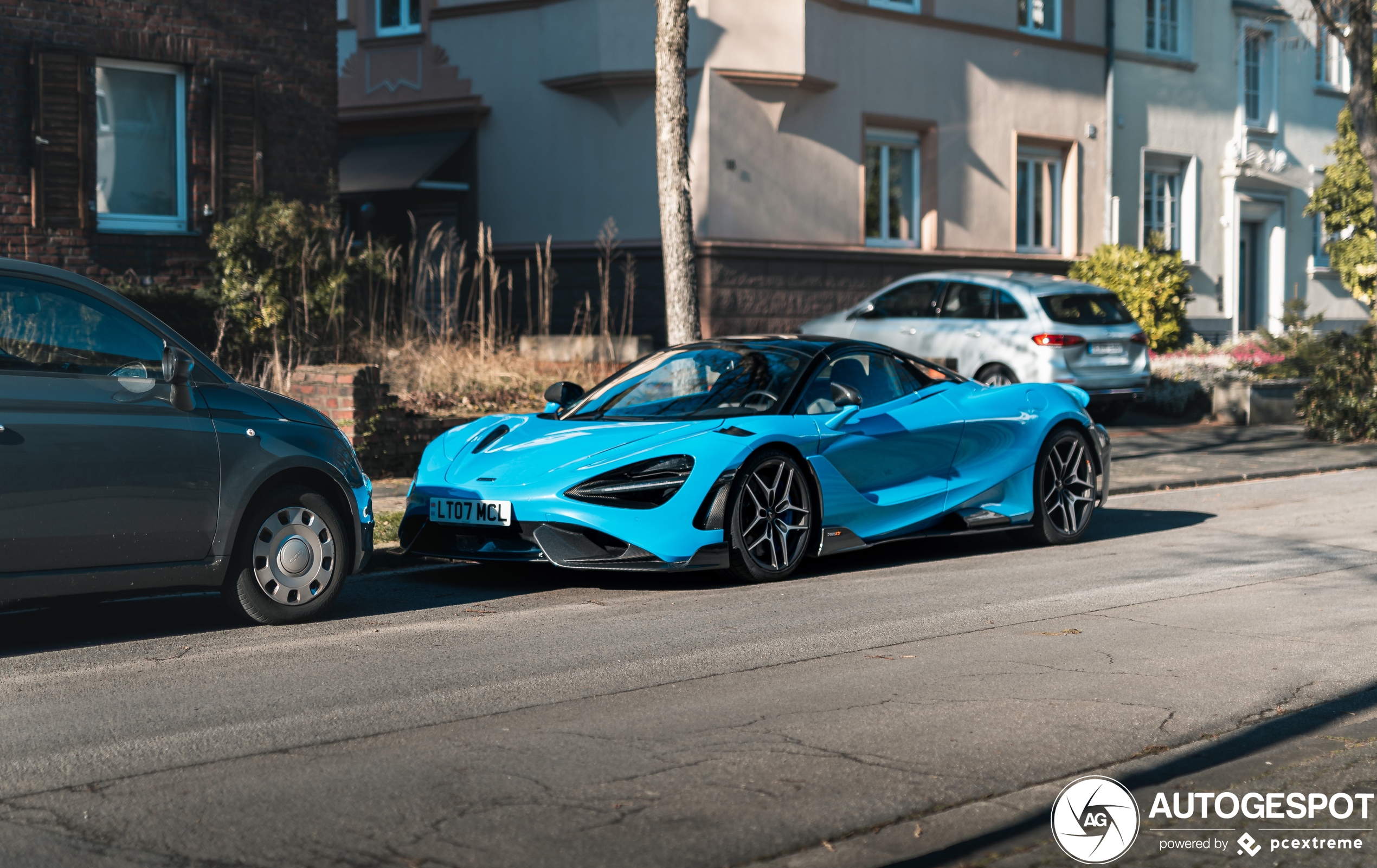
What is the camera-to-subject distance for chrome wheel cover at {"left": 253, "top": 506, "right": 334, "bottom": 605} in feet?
23.1

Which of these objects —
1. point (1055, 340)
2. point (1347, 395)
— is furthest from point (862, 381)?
point (1347, 395)

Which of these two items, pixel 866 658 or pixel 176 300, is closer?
pixel 866 658

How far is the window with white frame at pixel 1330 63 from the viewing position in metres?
32.0

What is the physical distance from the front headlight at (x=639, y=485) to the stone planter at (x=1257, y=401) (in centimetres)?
1422

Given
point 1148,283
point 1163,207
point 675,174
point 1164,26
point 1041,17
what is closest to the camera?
point 675,174

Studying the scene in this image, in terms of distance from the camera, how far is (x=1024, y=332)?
57.2 feet

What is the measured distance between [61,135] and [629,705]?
1287 cm

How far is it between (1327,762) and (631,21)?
1754cm

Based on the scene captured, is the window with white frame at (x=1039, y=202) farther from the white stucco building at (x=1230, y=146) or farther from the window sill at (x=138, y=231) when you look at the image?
the window sill at (x=138, y=231)

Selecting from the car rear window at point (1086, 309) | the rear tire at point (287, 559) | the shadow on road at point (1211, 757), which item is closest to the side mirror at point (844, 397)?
the rear tire at point (287, 559)

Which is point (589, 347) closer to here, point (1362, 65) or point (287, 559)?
point (1362, 65)

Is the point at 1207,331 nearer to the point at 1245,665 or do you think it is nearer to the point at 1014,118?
the point at 1014,118

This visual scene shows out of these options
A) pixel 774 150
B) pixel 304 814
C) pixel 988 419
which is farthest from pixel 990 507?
pixel 774 150

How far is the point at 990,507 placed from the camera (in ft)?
32.0
